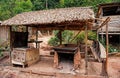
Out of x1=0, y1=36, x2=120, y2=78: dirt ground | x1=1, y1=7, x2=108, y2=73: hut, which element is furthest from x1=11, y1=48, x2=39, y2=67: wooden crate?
x1=0, y1=36, x2=120, y2=78: dirt ground

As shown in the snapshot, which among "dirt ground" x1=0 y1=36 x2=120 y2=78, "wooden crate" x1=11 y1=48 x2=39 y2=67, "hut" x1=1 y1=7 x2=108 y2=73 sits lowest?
"dirt ground" x1=0 y1=36 x2=120 y2=78

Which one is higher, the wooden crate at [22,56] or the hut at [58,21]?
the hut at [58,21]

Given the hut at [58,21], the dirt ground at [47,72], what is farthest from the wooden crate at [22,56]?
the dirt ground at [47,72]

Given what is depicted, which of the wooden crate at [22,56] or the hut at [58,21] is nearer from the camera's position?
the hut at [58,21]

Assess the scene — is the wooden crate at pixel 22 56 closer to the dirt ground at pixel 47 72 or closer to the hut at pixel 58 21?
the hut at pixel 58 21

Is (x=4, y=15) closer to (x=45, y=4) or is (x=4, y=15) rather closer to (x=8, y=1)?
(x=8, y=1)

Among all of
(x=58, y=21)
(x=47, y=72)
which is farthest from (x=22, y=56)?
(x=58, y=21)

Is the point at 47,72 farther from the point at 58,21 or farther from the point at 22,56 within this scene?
the point at 58,21

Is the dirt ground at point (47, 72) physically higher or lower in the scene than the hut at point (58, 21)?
lower

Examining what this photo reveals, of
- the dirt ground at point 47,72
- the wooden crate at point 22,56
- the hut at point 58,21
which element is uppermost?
the hut at point 58,21

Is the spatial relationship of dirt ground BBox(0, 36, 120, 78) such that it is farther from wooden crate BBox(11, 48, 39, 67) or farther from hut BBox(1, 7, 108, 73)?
hut BBox(1, 7, 108, 73)

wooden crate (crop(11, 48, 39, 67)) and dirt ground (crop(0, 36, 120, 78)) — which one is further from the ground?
wooden crate (crop(11, 48, 39, 67))

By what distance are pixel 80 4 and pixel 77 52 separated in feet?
55.6

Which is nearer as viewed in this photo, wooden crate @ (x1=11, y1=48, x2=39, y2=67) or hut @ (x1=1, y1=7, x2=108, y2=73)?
hut @ (x1=1, y1=7, x2=108, y2=73)
